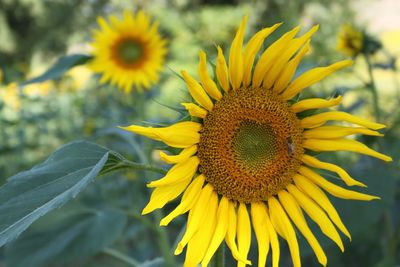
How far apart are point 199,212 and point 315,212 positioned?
173 millimetres

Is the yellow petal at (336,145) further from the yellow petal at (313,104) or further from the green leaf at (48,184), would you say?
the green leaf at (48,184)

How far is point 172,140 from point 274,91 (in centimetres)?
19

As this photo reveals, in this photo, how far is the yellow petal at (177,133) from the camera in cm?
71

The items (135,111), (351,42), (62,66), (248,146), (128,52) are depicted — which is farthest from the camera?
(135,111)

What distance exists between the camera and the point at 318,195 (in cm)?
82

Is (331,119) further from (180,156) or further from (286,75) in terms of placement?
(180,156)

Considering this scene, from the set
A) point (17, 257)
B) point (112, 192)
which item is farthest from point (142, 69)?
point (17, 257)

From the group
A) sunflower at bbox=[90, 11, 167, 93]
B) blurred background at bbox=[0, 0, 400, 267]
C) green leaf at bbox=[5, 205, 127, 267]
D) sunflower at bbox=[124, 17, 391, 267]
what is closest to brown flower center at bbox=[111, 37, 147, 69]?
sunflower at bbox=[90, 11, 167, 93]

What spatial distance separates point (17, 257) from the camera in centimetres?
134

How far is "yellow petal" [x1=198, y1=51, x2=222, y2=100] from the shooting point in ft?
2.36

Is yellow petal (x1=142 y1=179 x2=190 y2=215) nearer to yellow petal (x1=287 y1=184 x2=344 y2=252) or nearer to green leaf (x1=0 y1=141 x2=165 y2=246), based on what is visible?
green leaf (x1=0 y1=141 x2=165 y2=246)

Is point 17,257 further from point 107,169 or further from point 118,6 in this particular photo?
point 118,6

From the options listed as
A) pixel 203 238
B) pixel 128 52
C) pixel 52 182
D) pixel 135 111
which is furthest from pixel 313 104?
pixel 135 111

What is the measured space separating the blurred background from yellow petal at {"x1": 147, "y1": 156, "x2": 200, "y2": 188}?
0.24 feet
